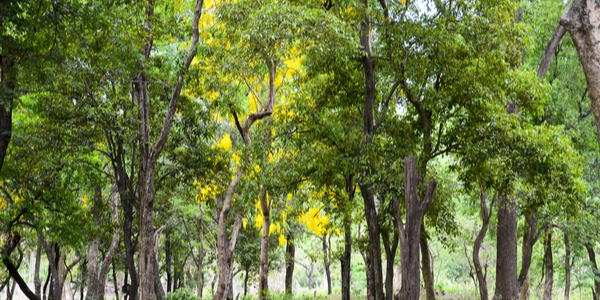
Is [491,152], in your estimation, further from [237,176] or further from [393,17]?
[237,176]

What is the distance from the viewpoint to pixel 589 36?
381 centimetres

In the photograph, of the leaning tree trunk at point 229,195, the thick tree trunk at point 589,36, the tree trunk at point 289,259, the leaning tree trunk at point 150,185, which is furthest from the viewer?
the tree trunk at point 289,259

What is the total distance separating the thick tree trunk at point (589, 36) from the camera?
12.3 feet

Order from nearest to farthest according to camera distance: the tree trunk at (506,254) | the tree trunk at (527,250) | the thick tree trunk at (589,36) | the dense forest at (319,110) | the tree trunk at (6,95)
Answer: the thick tree trunk at (589,36)
the tree trunk at (6,95)
the dense forest at (319,110)
the tree trunk at (506,254)
the tree trunk at (527,250)

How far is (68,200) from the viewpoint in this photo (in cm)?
1403

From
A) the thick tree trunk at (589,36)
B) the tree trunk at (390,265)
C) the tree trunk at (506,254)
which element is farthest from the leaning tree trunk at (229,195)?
the thick tree trunk at (589,36)

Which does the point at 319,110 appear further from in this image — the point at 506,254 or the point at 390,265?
the point at 506,254

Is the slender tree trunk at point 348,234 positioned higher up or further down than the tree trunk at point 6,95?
further down

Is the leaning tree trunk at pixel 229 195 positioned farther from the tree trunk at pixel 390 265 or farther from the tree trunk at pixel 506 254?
the tree trunk at pixel 506 254

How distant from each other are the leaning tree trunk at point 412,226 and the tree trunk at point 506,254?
17.0 ft

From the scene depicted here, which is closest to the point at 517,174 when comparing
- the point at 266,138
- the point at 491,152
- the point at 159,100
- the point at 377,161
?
the point at 491,152

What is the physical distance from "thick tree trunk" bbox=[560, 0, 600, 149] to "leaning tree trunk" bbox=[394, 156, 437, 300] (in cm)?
461

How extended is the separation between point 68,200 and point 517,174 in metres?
12.2

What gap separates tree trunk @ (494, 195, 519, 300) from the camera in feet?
41.9
